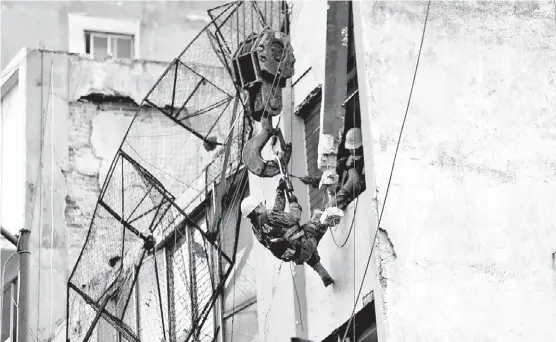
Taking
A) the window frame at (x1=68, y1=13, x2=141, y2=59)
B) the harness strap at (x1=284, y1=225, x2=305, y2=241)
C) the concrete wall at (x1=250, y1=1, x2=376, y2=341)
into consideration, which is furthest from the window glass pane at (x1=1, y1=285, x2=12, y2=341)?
the harness strap at (x1=284, y1=225, x2=305, y2=241)

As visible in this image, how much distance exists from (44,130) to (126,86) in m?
1.75

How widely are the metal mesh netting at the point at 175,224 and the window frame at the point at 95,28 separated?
9.35 m

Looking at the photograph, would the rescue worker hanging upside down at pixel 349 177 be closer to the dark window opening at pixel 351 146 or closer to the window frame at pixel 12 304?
the dark window opening at pixel 351 146

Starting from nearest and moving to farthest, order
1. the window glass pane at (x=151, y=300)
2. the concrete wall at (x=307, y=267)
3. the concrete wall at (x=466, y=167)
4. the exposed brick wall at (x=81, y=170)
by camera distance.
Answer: the concrete wall at (x=466, y=167), the concrete wall at (x=307, y=267), the window glass pane at (x=151, y=300), the exposed brick wall at (x=81, y=170)

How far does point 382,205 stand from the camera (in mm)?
15281

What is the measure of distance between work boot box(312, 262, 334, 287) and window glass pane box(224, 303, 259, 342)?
2405 mm

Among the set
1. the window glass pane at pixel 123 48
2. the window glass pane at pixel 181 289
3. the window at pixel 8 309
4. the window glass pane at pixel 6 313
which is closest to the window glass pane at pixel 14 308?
the window at pixel 8 309

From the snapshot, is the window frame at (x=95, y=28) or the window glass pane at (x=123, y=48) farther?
the window glass pane at (x=123, y=48)

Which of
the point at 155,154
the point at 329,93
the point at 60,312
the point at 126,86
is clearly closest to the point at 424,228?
the point at 329,93

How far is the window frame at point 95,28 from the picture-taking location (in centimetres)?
3106

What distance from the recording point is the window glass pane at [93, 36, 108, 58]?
31.4 meters

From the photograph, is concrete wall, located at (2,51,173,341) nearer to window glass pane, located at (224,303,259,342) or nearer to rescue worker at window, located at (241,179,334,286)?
window glass pane, located at (224,303,259,342)

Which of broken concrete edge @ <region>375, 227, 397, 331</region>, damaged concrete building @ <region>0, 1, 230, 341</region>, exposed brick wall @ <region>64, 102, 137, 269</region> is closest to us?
broken concrete edge @ <region>375, 227, 397, 331</region>

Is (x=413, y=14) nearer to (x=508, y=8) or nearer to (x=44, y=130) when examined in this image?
(x=508, y=8)
